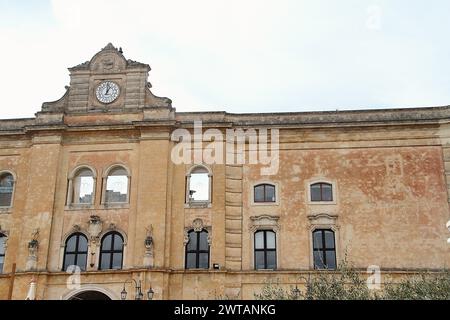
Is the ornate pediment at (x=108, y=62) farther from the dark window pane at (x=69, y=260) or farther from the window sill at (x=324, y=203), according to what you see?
the window sill at (x=324, y=203)

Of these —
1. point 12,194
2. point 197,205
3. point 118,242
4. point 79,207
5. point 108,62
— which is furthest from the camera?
→ point 108,62

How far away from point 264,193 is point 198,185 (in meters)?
3.31

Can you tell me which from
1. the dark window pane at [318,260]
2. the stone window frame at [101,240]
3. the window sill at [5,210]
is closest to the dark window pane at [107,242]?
the stone window frame at [101,240]

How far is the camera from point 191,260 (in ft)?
95.7

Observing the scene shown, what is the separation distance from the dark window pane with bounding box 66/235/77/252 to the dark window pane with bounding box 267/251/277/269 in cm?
943

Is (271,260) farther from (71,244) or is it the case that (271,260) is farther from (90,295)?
(71,244)

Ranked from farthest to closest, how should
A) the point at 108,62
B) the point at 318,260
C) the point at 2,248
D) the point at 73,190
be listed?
1. the point at 108,62
2. the point at 73,190
3. the point at 2,248
4. the point at 318,260

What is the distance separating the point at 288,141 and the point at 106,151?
9300 millimetres

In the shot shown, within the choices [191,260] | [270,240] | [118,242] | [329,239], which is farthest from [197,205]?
[329,239]

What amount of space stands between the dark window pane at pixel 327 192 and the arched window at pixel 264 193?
2448 millimetres

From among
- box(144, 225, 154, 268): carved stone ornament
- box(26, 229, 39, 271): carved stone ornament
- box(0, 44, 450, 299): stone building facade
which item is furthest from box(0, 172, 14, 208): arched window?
box(144, 225, 154, 268): carved stone ornament

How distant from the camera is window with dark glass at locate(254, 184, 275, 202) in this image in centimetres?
3011

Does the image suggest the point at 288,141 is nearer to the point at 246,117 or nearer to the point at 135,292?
the point at 246,117
